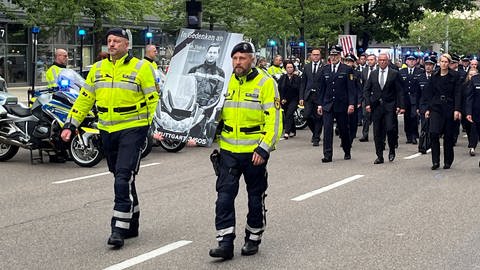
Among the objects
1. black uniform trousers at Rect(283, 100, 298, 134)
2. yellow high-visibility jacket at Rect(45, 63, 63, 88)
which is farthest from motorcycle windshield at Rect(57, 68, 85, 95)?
black uniform trousers at Rect(283, 100, 298, 134)

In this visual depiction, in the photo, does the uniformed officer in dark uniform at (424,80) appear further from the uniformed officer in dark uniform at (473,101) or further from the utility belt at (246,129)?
the utility belt at (246,129)

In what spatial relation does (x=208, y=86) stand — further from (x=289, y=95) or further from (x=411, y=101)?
(x=411, y=101)

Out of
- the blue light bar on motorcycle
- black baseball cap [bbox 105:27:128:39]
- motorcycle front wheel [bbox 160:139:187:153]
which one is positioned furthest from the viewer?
motorcycle front wheel [bbox 160:139:187:153]

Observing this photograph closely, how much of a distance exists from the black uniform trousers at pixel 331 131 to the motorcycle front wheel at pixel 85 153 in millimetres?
3906

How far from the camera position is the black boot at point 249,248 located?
654 cm

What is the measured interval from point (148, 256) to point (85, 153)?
6388 millimetres

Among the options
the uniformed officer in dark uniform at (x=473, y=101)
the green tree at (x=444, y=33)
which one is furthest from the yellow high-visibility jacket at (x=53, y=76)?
the green tree at (x=444, y=33)

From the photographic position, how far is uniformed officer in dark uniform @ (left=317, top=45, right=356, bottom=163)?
13.4 m

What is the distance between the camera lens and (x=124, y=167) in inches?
269

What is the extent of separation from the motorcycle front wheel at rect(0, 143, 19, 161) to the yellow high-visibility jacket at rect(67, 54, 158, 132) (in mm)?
6808

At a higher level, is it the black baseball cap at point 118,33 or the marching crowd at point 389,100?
the black baseball cap at point 118,33

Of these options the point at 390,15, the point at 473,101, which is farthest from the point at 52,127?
the point at 390,15

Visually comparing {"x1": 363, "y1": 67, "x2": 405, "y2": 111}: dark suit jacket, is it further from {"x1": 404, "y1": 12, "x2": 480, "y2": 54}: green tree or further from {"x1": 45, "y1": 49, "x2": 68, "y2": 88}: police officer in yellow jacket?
{"x1": 404, "y1": 12, "x2": 480, "y2": 54}: green tree

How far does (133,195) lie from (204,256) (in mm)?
1003
